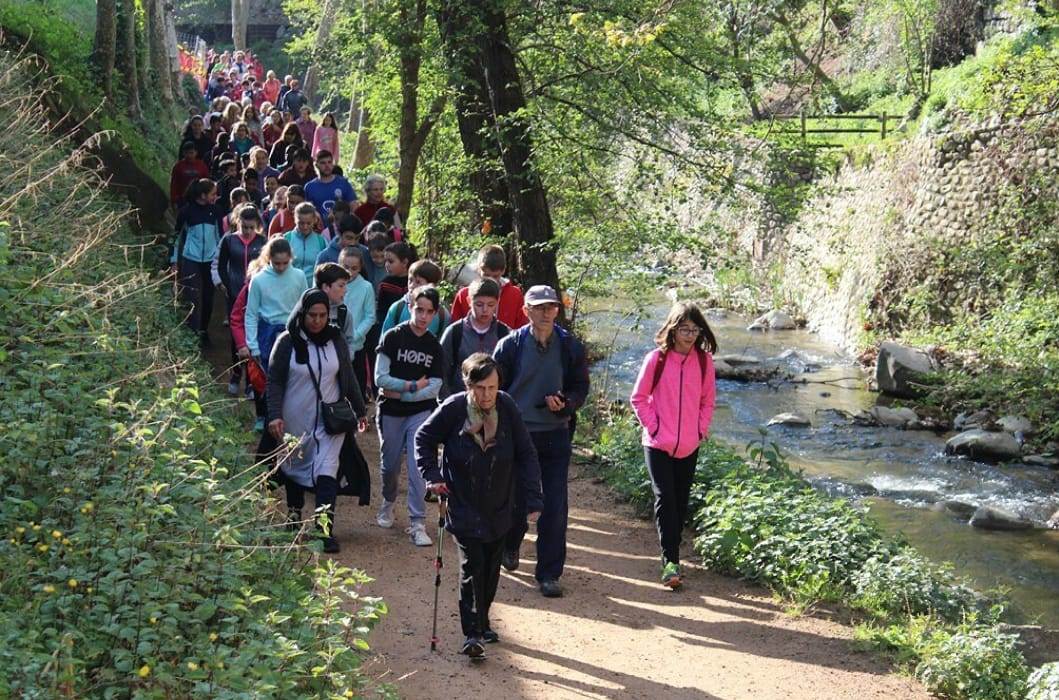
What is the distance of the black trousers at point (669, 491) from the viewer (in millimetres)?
8383

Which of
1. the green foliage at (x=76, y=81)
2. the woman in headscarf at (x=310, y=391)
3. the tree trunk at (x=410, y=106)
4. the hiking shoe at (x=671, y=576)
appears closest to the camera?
the woman in headscarf at (x=310, y=391)

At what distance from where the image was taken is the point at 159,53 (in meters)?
23.0

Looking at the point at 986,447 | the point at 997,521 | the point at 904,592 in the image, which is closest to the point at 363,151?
the point at 986,447

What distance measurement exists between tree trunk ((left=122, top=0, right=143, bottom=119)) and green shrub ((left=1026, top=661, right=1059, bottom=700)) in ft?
52.8

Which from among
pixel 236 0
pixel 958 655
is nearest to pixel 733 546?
pixel 958 655

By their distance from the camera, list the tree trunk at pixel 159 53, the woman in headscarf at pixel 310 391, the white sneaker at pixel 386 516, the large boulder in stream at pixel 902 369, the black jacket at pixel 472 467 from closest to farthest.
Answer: the black jacket at pixel 472 467 < the woman in headscarf at pixel 310 391 < the white sneaker at pixel 386 516 < the large boulder in stream at pixel 902 369 < the tree trunk at pixel 159 53

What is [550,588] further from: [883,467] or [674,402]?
[883,467]

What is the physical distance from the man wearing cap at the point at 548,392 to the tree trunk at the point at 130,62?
1305 cm

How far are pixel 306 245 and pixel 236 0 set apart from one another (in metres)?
29.6

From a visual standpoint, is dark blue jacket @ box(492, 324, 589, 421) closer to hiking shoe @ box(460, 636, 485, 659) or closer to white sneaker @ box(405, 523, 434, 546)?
white sneaker @ box(405, 523, 434, 546)

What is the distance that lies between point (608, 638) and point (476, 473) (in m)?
1.51

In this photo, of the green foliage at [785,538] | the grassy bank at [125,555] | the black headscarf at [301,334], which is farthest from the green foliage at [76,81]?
the green foliage at [785,538]

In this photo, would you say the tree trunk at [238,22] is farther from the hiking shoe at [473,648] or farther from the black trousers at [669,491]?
the hiking shoe at [473,648]

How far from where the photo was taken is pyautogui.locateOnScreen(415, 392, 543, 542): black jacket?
6.75 metres
